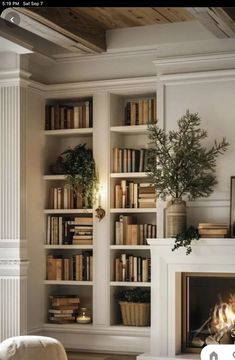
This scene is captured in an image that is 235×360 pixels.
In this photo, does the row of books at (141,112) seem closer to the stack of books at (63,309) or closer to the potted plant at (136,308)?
the potted plant at (136,308)

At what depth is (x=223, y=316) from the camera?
5895 millimetres

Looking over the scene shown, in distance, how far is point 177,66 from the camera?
6191mm

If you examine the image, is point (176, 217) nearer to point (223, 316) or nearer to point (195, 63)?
point (223, 316)

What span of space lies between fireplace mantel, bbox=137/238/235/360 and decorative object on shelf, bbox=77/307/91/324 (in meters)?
0.91

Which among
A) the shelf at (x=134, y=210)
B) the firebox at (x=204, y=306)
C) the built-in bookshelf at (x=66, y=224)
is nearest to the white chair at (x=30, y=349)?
the firebox at (x=204, y=306)

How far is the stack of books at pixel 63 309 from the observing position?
22.4 ft

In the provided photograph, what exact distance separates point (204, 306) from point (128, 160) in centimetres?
156

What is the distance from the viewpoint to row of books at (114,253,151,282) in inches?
258

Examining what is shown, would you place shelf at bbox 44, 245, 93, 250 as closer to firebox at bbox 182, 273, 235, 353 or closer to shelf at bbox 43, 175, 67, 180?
shelf at bbox 43, 175, 67, 180

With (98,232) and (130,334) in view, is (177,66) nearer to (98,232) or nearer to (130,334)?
(98,232)

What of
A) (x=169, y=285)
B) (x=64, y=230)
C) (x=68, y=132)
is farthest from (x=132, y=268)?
(x=68, y=132)

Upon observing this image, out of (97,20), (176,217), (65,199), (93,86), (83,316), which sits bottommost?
(83,316)

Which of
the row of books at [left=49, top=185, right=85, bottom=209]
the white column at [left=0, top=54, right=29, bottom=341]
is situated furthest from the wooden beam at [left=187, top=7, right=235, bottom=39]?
the row of books at [left=49, top=185, right=85, bottom=209]

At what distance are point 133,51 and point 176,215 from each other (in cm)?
163
